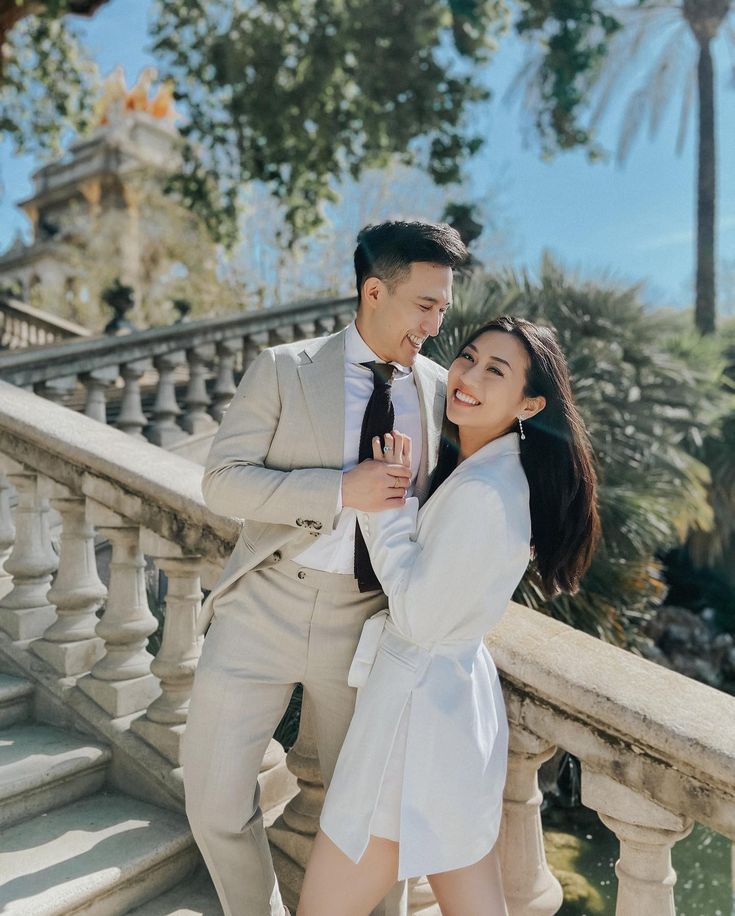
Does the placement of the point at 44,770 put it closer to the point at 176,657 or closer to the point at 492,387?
the point at 176,657

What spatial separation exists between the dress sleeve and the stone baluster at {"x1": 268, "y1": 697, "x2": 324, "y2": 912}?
83 cm

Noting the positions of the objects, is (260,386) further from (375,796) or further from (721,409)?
(721,409)

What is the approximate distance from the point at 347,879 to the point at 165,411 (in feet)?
16.3

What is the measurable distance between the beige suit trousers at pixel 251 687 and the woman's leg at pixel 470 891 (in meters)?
0.48

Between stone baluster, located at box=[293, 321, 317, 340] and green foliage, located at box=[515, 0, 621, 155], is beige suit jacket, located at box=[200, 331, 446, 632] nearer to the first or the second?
stone baluster, located at box=[293, 321, 317, 340]

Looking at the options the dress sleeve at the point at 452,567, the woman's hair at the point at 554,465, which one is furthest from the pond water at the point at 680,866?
the dress sleeve at the point at 452,567

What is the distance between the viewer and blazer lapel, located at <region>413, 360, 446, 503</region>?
2141mm

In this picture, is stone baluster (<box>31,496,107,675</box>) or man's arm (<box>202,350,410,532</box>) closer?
man's arm (<box>202,350,410,532</box>)

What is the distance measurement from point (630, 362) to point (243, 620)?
6.86 meters

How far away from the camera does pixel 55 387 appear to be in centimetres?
573

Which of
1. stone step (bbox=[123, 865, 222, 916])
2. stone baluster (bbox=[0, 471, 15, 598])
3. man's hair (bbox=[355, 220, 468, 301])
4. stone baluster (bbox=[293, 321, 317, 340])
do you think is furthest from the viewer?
stone baluster (bbox=[293, 321, 317, 340])

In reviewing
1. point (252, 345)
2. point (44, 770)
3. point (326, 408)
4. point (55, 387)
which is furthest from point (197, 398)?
point (326, 408)

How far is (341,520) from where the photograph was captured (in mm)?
2068

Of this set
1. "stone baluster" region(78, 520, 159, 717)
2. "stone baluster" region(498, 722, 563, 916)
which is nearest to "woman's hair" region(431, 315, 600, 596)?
"stone baluster" region(498, 722, 563, 916)
